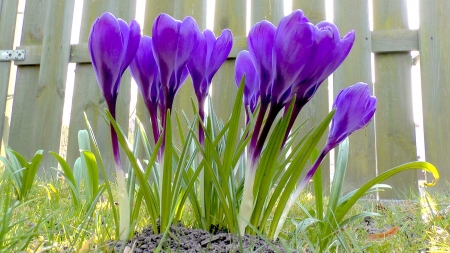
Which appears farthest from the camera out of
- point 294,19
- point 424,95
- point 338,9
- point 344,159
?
point 338,9

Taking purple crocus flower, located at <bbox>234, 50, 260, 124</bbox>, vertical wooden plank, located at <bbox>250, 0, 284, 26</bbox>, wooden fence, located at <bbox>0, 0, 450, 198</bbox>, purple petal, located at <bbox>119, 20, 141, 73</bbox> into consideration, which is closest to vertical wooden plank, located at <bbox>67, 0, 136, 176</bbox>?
wooden fence, located at <bbox>0, 0, 450, 198</bbox>

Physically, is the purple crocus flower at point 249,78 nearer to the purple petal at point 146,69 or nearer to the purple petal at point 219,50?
the purple petal at point 219,50

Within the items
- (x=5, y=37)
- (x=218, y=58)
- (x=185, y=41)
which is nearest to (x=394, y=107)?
(x=218, y=58)

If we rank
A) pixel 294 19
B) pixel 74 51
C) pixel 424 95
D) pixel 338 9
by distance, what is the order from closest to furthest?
1. pixel 294 19
2. pixel 424 95
3. pixel 338 9
4. pixel 74 51

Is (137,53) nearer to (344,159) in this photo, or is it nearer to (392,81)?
(344,159)

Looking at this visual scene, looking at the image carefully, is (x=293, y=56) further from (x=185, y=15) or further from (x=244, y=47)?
(x=185, y=15)

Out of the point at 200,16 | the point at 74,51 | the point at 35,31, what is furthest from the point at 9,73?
the point at 200,16
